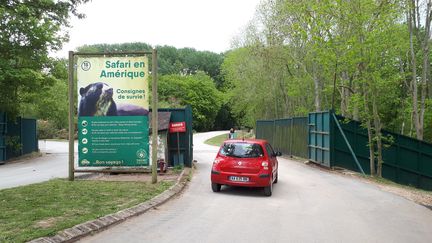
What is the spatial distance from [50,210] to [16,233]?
6.18ft

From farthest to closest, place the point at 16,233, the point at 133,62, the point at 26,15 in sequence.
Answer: the point at 133,62 → the point at 26,15 → the point at 16,233

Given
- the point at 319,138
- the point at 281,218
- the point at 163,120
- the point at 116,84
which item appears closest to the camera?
the point at 281,218

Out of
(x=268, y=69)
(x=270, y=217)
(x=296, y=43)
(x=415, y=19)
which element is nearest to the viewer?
(x=270, y=217)

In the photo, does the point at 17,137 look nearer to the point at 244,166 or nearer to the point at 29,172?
the point at 29,172

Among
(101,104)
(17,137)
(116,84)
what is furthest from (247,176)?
(17,137)

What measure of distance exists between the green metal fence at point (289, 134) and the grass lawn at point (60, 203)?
13.2m

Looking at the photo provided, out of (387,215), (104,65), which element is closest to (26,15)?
(104,65)

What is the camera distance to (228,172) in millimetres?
12047

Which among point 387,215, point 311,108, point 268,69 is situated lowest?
point 387,215

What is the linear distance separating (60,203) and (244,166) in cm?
499

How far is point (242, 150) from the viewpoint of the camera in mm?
12305

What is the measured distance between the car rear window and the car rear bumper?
1.85ft

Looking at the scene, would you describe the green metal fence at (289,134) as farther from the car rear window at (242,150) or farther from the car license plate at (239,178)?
the car license plate at (239,178)

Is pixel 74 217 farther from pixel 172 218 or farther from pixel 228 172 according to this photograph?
pixel 228 172
